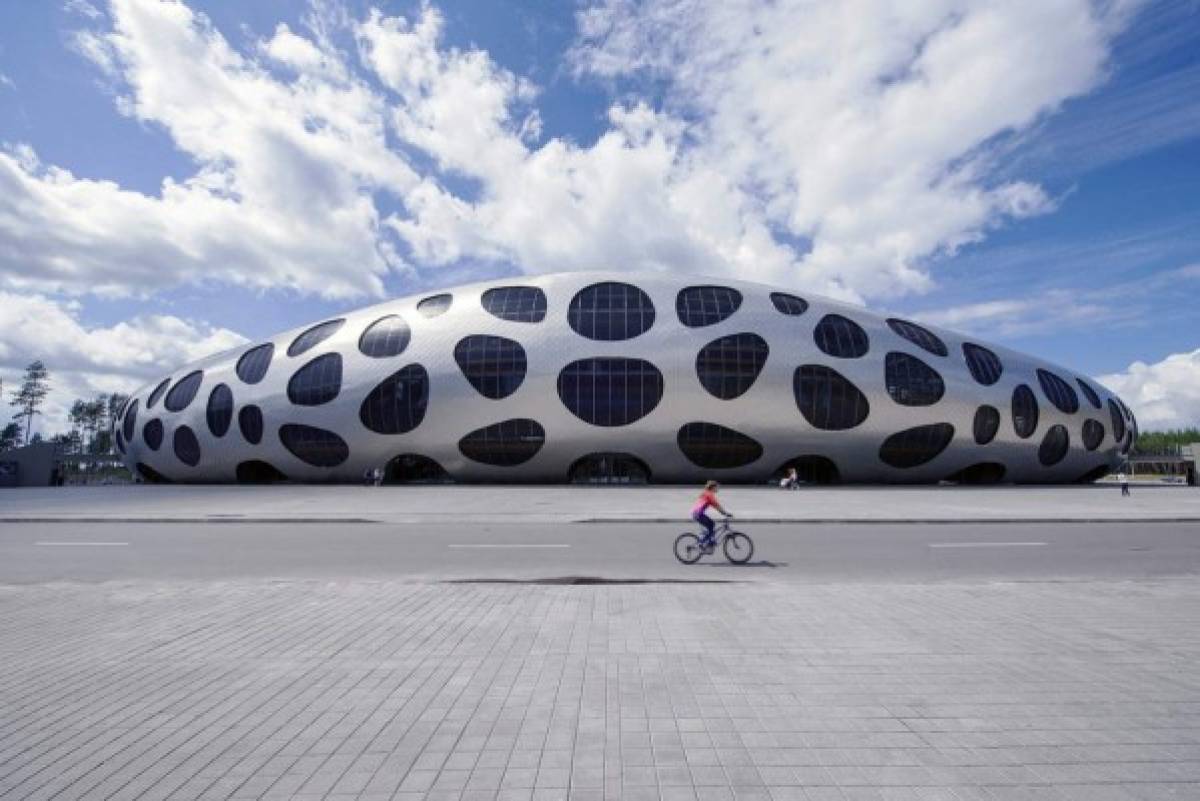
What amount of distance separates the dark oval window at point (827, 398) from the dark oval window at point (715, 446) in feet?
11.8

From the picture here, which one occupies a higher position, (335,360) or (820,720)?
(335,360)

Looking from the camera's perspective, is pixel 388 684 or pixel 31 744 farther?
pixel 388 684

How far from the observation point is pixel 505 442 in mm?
34000

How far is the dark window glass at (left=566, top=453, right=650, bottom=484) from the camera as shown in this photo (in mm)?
34719

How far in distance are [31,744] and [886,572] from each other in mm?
9985

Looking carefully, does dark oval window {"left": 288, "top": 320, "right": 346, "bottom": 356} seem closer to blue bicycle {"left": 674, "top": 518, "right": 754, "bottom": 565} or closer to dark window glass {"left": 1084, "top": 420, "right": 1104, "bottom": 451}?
blue bicycle {"left": 674, "top": 518, "right": 754, "bottom": 565}

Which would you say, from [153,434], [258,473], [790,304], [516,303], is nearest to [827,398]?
[790,304]

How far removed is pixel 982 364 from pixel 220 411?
47.3m

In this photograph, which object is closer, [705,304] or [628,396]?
[628,396]

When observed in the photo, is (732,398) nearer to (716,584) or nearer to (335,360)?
(335,360)

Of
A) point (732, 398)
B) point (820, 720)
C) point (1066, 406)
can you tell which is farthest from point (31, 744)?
point (1066, 406)

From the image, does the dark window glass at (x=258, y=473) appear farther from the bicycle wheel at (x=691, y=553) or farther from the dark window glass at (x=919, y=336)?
the dark window glass at (x=919, y=336)

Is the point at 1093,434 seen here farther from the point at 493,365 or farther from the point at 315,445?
the point at 315,445

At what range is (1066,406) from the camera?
38562mm
